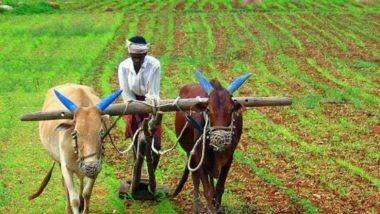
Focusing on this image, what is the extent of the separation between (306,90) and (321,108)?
1933 mm

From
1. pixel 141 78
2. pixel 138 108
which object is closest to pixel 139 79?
pixel 141 78

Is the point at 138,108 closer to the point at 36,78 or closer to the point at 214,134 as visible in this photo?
the point at 214,134

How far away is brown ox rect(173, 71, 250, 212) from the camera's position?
7.16 m

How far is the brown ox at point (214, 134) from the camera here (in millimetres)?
7160

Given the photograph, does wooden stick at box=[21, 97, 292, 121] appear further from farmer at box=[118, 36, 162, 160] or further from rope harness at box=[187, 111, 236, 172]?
farmer at box=[118, 36, 162, 160]

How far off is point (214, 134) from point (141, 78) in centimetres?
196

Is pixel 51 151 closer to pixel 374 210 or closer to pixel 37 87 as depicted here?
pixel 374 210

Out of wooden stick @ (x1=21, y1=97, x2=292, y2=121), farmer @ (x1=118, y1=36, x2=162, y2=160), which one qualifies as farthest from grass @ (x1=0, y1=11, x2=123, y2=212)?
wooden stick @ (x1=21, y1=97, x2=292, y2=121)

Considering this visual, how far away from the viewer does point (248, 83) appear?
17250 millimetres

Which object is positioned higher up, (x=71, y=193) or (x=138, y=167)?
(x=71, y=193)

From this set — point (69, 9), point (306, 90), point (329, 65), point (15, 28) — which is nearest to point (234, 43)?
point (329, 65)

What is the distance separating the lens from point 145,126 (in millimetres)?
8156

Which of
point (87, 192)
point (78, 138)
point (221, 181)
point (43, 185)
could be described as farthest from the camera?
point (43, 185)

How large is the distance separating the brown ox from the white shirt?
1.77 feet
